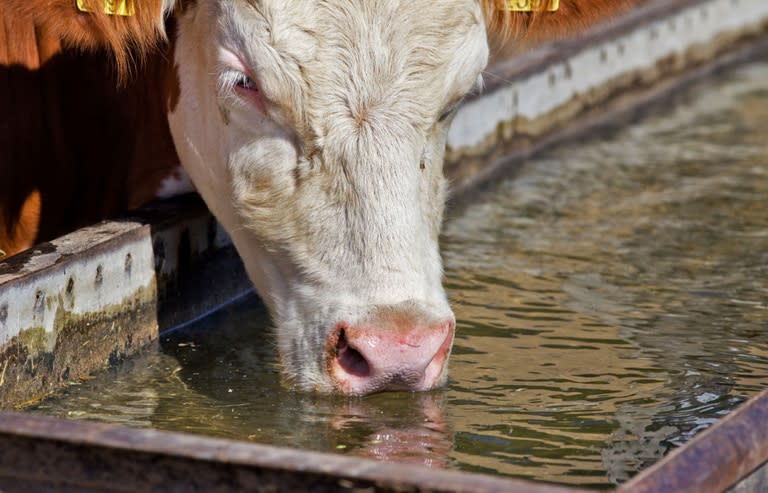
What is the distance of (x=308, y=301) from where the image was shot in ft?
11.6

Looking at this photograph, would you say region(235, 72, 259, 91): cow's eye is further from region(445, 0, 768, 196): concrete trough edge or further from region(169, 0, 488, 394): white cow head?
region(445, 0, 768, 196): concrete trough edge

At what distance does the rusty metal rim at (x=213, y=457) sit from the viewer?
218 cm

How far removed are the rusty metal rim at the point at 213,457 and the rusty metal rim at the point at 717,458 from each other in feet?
0.52

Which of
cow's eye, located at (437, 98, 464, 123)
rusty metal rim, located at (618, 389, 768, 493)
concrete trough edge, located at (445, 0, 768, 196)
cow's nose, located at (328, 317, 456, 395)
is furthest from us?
concrete trough edge, located at (445, 0, 768, 196)

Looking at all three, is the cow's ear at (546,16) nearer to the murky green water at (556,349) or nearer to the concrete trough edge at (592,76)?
the murky green water at (556,349)

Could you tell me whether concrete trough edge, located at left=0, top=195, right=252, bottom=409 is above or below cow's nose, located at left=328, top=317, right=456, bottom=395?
above

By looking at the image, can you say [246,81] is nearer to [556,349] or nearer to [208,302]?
[208,302]

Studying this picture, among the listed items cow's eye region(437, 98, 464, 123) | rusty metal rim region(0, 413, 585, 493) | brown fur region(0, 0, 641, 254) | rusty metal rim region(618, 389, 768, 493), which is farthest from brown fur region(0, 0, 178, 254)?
rusty metal rim region(618, 389, 768, 493)

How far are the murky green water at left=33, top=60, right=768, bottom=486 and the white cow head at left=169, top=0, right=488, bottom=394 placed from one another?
0.62 ft

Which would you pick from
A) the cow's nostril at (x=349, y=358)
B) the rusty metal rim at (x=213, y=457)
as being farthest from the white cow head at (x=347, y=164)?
the rusty metal rim at (x=213, y=457)

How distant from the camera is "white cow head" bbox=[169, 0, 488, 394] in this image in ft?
11.0

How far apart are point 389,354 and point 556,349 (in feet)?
3.58

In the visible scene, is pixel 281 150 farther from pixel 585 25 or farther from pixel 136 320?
pixel 585 25

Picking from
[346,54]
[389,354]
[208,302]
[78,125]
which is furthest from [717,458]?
[78,125]
